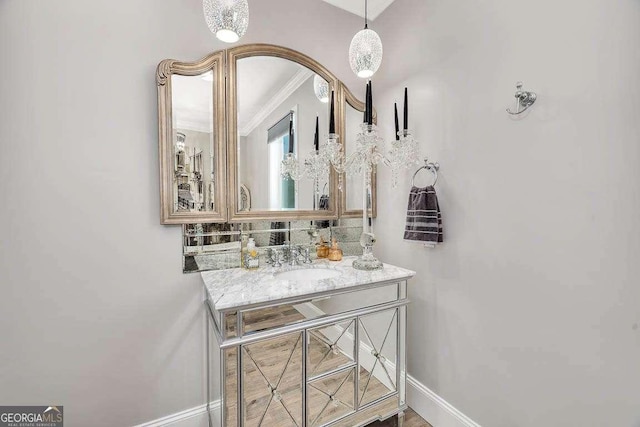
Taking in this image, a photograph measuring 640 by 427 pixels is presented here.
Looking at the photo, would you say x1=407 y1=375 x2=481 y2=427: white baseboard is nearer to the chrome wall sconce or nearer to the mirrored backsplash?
the mirrored backsplash

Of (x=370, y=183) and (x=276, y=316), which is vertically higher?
(x=370, y=183)

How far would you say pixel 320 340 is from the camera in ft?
4.17

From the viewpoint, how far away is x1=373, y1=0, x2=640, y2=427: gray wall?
37.0 inches

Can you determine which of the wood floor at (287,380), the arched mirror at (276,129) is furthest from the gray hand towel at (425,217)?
the wood floor at (287,380)

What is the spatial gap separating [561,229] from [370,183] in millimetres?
1180

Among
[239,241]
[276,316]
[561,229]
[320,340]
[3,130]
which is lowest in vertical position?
[320,340]

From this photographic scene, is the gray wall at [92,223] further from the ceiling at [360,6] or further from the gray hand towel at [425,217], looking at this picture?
the gray hand towel at [425,217]

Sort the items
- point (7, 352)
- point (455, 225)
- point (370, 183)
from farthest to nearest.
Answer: point (370, 183) → point (455, 225) → point (7, 352)

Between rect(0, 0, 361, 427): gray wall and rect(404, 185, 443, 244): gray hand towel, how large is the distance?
1288 millimetres

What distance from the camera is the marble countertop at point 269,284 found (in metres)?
1.12

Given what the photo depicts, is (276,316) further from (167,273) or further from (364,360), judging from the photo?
(167,273)

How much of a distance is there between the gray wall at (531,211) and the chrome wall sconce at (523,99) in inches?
1.3

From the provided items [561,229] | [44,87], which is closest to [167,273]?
[44,87]

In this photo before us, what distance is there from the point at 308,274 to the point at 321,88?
1.26 meters
